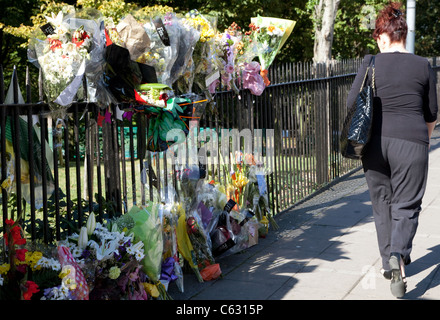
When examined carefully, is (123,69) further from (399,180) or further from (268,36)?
(268,36)

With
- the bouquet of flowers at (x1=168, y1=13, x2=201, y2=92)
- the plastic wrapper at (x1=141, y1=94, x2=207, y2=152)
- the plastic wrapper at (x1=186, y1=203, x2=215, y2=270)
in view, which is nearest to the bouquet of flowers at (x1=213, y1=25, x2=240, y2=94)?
the bouquet of flowers at (x1=168, y1=13, x2=201, y2=92)

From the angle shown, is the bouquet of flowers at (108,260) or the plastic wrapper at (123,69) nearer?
the bouquet of flowers at (108,260)

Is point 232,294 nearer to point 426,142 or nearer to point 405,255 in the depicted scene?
point 405,255

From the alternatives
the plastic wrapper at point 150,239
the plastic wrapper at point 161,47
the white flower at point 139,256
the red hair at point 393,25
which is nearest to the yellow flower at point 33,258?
the white flower at point 139,256

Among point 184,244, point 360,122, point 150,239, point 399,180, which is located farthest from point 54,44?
point 399,180

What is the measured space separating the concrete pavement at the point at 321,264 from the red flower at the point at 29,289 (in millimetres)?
1401

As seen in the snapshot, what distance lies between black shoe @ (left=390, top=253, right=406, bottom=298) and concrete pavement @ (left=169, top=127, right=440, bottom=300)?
8 cm

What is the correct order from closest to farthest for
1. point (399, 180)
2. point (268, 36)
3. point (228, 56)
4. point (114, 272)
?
point (114, 272) → point (399, 180) → point (228, 56) → point (268, 36)

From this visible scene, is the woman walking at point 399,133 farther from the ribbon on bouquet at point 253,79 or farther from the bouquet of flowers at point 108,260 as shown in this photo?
the bouquet of flowers at point 108,260

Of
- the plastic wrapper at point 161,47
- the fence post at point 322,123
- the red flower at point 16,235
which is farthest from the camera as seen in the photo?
the fence post at point 322,123

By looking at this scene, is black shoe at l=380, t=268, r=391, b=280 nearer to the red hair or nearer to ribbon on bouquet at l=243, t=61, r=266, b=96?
the red hair

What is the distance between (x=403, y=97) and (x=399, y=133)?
26 cm

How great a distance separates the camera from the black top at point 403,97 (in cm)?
436

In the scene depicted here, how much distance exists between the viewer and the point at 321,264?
17.0ft
